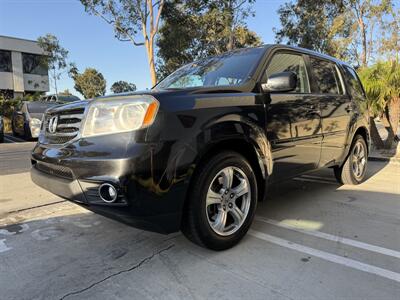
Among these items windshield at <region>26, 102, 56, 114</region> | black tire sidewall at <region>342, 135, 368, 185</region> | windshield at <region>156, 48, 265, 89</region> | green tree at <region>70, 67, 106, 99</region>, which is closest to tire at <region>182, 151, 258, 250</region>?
windshield at <region>156, 48, 265, 89</region>

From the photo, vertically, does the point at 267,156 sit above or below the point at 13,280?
above

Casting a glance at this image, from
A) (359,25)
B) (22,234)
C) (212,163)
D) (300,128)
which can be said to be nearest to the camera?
(212,163)

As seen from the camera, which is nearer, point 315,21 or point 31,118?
point 31,118

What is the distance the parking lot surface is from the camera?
221 centimetres

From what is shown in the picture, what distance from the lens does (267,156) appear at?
3.02 meters

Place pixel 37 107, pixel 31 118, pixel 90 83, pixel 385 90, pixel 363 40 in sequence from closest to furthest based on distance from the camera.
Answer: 1. pixel 385 90
2. pixel 31 118
3. pixel 37 107
4. pixel 363 40
5. pixel 90 83

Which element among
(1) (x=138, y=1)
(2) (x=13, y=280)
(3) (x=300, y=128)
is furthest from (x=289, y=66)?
(1) (x=138, y=1)

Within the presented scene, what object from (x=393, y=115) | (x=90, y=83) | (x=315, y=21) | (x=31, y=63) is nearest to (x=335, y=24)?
(x=315, y=21)

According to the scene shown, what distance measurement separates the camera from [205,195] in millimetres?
2516

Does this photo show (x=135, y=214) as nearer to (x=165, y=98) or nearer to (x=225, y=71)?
(x=165, y=98)

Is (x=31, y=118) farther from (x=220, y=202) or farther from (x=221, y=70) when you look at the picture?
(x=220, y=202)

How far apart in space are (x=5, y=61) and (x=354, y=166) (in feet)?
121

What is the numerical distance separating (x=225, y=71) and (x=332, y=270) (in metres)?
2.06

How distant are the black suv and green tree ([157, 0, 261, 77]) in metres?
15.7
